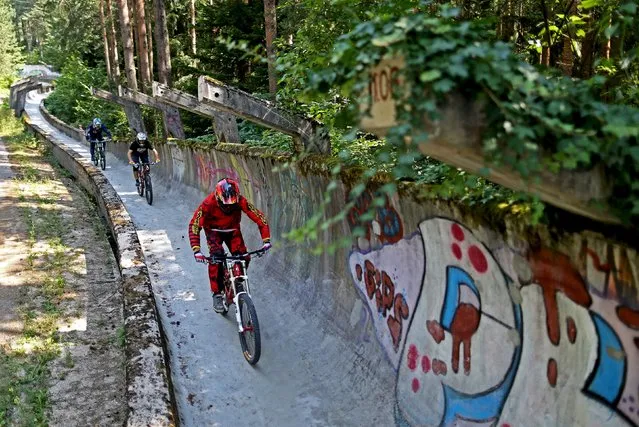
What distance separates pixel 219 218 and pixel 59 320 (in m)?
3.28

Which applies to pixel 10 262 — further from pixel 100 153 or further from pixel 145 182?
Result: pixel 100 153

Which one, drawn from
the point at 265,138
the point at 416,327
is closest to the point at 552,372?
the point at 416,327

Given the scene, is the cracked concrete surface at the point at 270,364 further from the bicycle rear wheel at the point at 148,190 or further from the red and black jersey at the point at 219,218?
the bicycle rear wheel at the point at 148,190

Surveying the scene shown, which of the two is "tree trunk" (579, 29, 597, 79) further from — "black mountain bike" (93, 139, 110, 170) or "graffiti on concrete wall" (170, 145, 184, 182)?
"black mountain bike" (93, 139, 110, 170)

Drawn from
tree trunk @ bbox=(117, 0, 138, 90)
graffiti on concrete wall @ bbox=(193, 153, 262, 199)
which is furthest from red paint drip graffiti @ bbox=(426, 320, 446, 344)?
tree trunk @ bbox=(117, 0, 138, 90)

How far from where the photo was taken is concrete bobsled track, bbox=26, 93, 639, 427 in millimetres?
3098

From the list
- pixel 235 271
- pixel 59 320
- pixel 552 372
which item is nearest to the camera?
pixel 552 372

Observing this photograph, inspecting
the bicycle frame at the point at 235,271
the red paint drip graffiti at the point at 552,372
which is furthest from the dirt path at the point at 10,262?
the red paint drip graffiti at the point at 552,372

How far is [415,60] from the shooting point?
2.45m

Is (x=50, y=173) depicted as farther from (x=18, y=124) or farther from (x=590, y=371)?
(x=18, y=124)

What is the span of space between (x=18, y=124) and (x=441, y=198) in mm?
47734

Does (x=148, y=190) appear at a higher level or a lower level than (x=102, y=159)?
higher

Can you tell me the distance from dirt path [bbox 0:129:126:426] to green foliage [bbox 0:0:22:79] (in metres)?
61.0

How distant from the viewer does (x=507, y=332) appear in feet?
12.4
